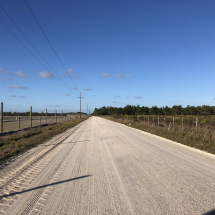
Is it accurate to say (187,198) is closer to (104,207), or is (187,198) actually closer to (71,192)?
(104,207)

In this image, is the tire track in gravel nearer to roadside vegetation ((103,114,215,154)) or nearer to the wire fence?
roadside vegetation ((103,114,215,154))

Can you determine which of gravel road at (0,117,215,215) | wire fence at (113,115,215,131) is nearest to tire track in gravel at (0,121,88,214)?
gravel road at (0,117,215,215)

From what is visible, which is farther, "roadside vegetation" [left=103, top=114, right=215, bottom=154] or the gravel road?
"roadside vegetation" [left=103, top=114, right=215, bottom=154]

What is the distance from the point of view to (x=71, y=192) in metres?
3.93

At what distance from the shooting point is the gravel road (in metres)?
3.30

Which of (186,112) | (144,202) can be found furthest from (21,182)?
(186,112)

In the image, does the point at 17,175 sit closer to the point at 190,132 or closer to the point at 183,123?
the point at 190,132

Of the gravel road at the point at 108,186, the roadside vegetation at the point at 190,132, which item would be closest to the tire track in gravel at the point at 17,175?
the gravel road at the point at 108,186

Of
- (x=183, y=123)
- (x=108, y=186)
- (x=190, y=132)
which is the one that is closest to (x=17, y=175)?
(x=108, y=186)

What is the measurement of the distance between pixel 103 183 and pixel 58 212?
4.95ft

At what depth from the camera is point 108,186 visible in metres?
4.28

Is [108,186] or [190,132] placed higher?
[190,132]

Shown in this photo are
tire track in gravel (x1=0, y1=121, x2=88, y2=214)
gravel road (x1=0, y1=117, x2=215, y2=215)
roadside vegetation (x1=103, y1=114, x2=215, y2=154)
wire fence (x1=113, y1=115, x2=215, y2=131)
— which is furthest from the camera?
wire fence (x1=113, y1=115, x2=215, y2=131)

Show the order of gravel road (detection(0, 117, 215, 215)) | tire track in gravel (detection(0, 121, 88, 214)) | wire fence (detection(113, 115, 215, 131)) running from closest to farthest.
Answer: gravel road (detection(0, 117, 215, 215)), tire track in gravel (detection(0, 121, 88, 214)), wire fence (detection(113, 115, 215, 131))
